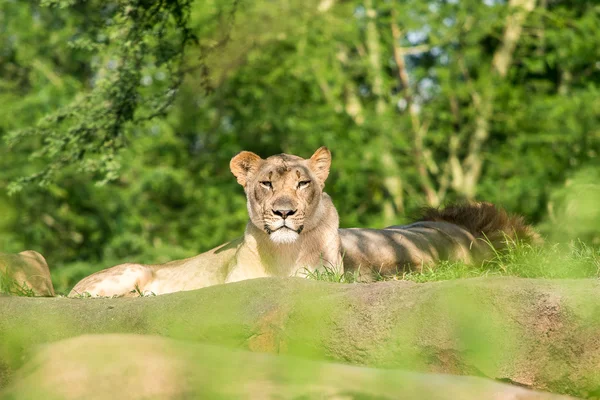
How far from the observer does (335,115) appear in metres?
24.0

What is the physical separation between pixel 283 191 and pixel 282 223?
236 mm

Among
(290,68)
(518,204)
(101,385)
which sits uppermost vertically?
(101,385)

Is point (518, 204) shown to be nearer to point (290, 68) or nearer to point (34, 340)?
point (290, 68)

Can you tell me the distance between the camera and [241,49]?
2173cm

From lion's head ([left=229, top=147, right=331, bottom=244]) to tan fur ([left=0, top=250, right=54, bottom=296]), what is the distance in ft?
5.19

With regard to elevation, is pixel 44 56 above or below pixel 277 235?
below

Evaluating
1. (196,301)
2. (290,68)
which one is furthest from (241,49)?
(196,301)

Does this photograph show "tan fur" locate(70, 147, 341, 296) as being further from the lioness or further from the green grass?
the green grass

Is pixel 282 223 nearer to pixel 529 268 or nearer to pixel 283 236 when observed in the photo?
pixel 283 236

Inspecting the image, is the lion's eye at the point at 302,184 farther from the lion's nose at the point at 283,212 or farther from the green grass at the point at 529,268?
the green grass at the point at 529,268

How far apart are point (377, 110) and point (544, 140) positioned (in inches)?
161

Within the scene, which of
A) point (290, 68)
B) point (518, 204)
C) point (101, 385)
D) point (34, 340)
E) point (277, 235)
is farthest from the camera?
point (290, 68)

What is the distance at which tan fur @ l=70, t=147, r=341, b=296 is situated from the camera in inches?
277

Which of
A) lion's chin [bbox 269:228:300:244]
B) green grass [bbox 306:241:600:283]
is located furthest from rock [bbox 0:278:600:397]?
lion's chin [bbox 269:228:300:244]
